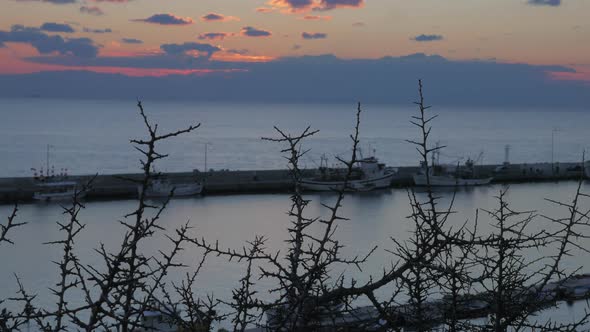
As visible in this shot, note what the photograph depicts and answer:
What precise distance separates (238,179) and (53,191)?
837 centimetres

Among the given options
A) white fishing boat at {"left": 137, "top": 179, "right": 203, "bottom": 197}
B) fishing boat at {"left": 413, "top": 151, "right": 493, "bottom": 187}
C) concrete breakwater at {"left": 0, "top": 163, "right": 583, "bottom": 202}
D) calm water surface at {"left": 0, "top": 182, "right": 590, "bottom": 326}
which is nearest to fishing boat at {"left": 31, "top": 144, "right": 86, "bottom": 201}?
concrete breakwater at {"left": 0, "top": 163, "right": 583, "bottom": 202}

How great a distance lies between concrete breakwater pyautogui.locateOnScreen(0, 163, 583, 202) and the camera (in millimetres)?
29359

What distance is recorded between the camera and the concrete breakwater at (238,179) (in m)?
29.4

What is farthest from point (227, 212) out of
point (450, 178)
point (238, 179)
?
point (450, 178)

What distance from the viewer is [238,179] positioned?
33.9 metres

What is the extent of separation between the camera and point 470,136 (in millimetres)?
85625

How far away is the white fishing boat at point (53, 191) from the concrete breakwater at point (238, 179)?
11.9 inches

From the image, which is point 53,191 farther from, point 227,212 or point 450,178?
point 450,178

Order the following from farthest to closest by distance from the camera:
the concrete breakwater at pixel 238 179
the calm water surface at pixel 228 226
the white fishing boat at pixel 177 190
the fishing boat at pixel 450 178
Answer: the fishing boat at pixel 450 178 → the white fishing boat at pixel 177 190 → the concrete breakwater at pixel 238 179 → the calm water surface at pixel 228 226

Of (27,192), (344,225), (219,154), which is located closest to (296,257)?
(344,225)

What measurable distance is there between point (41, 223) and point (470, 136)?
225 feet

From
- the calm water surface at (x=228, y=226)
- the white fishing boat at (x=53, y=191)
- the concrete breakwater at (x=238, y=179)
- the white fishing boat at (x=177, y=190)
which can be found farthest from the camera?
the white fishing boat at (x=177, y=190)

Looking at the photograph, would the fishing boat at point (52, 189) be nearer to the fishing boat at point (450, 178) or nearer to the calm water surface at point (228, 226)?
the calm water surface at point (228, 226)

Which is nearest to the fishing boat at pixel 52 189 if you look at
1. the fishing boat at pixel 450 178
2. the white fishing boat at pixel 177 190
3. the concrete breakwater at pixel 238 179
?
the concrete breakwater at pixel 238 179
